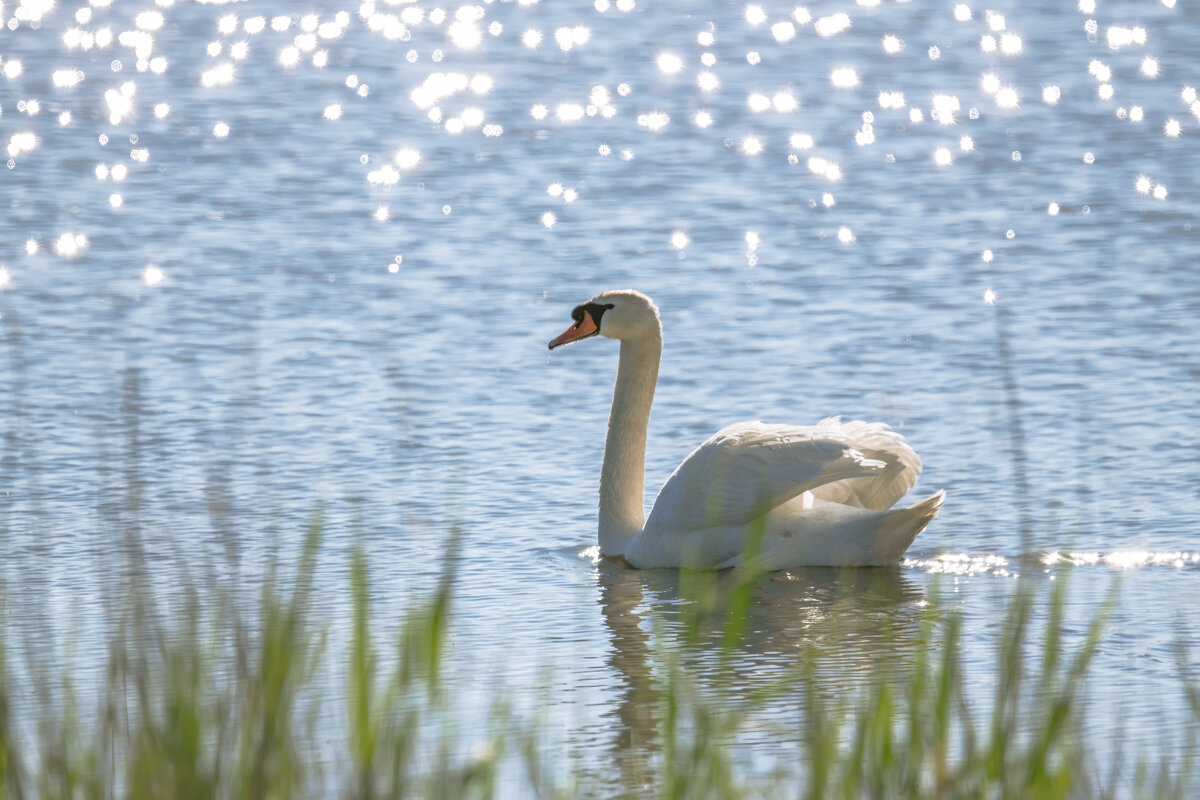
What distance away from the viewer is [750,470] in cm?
723

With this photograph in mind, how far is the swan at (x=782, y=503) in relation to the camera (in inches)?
283

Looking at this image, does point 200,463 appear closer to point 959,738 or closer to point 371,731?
point 959,738

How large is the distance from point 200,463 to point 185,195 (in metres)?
6.42

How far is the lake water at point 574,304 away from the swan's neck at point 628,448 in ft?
0.70

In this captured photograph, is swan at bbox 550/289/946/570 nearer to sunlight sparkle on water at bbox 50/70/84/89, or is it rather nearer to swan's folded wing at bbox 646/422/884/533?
swan's folded wing at bbox 646/422/884/533

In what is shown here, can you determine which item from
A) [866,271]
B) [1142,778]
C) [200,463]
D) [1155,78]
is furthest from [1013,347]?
[1155,78]

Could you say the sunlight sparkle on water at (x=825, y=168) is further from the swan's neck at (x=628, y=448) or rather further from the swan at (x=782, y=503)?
the swan at (x=782, y=503)

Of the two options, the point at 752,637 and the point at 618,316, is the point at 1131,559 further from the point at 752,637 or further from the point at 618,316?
the point at 618,316

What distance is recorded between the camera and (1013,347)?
10422 mm

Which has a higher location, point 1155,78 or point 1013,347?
point 1155,78

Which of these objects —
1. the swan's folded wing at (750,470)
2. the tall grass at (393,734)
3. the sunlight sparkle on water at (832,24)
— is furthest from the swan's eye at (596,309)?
the sunlight sparkle on water at (832,24)

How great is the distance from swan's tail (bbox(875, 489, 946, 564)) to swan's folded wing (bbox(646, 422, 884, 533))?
0.20 metres

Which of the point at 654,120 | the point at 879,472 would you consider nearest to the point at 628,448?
the point at 879,472

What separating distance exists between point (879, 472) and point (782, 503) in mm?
373
